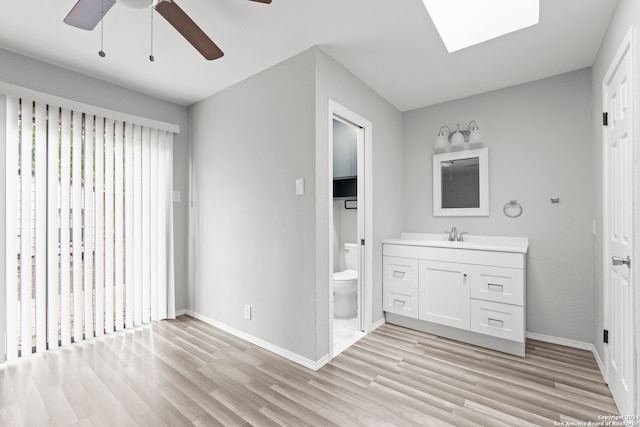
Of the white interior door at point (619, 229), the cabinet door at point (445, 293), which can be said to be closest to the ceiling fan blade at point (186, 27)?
the white interior door at point (619, 229)

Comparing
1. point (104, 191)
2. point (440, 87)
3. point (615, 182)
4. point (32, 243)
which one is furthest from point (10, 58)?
point (615, 182)

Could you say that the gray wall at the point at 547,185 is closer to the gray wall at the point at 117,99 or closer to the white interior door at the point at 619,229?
the white interior door at the point at 619,229

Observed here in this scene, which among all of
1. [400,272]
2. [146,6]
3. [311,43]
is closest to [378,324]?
[400,272]

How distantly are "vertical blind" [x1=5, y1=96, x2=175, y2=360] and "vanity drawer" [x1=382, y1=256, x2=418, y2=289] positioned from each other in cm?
241

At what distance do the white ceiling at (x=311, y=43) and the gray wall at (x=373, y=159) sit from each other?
0.15m

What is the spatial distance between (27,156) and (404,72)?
10.8ft

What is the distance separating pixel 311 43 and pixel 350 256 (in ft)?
8.13

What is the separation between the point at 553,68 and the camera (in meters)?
2.57

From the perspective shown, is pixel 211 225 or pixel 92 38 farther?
pixel 211 225

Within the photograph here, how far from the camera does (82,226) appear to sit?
2.66 metres

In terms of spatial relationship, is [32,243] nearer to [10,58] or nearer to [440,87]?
[10,58]

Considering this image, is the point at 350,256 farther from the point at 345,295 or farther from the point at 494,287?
the point at 494,287

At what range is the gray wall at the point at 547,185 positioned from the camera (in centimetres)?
258

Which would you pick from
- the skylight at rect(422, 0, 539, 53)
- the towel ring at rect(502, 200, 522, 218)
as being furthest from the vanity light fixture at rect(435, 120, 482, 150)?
the skylight at rect(422, 0, 539, 53)
